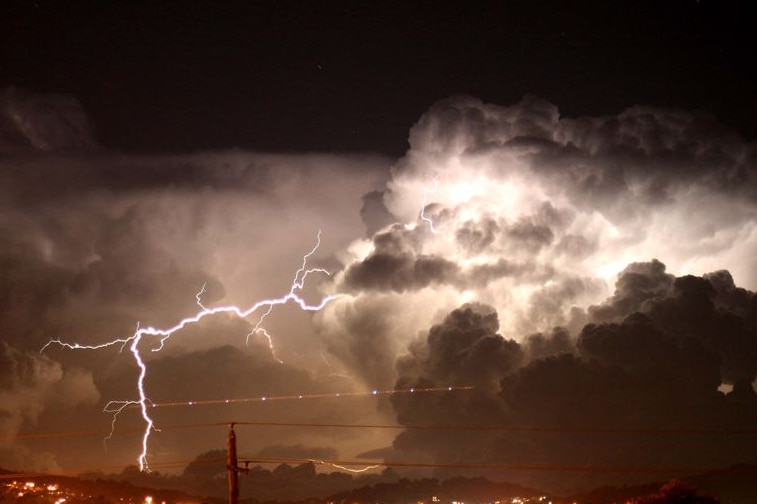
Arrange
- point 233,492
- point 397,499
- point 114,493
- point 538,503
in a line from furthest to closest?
1. point 397,499
2. point 538,503
3. point 114,493
4. point 233,492

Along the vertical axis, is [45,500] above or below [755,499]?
above

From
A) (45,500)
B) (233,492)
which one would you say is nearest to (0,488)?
(45,500)

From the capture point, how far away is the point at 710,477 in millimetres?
183500

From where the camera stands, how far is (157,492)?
4122 inches

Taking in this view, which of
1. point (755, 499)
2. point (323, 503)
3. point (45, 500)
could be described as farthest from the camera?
point (755, 499)

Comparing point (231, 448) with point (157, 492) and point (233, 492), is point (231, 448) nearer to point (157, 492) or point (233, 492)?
point (233, 492)

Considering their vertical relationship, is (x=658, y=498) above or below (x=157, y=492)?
below

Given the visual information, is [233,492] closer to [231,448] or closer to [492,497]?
[231,448]

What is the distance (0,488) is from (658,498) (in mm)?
58129

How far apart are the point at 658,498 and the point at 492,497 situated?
13215 cm

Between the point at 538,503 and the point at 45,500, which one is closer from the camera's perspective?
the point at 45,500

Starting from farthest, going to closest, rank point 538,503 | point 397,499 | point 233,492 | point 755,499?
point 397,499
point 755,499
point 538,503
point 233,492

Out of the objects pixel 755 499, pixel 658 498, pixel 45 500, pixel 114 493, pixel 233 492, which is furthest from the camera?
pixel 755 499

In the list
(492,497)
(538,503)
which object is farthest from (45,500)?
(492,497)
